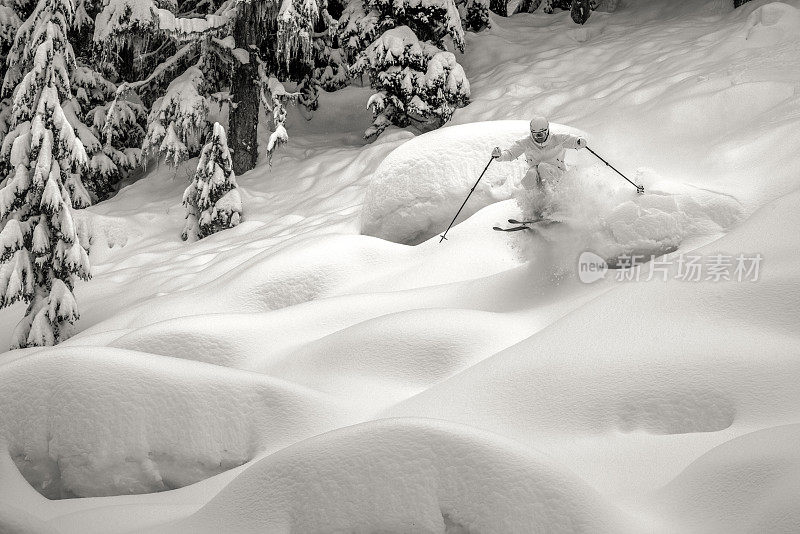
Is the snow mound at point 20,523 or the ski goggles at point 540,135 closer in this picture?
the snow mound at point 20,523

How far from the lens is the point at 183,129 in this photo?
10.7 meters

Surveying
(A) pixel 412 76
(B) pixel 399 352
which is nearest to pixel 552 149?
(B) pixel 399 352

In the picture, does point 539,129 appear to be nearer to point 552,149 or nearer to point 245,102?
point 552,149

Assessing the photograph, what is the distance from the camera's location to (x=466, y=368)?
377 cm

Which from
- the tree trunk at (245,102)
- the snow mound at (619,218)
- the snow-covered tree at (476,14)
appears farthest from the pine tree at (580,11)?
the snow mound at (619,218)

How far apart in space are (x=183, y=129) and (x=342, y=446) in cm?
938

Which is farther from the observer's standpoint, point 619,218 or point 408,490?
point 619,218

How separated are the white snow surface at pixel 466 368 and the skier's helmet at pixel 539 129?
1.20ft

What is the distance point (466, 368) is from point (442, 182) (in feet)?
11.6

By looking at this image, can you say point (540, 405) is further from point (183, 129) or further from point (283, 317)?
point (183, 129)

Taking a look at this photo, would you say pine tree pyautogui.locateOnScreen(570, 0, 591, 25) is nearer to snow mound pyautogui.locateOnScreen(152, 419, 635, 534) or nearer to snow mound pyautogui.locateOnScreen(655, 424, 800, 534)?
snow mound pyautogui.locateOnScreen(655, 424, 800, 534)

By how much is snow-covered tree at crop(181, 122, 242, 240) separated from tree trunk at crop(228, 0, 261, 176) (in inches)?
47.6

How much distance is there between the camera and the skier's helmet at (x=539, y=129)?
518cm

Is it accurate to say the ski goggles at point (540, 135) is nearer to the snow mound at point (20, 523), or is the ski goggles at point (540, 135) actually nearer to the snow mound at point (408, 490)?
the snow mound at point (408, 490)
